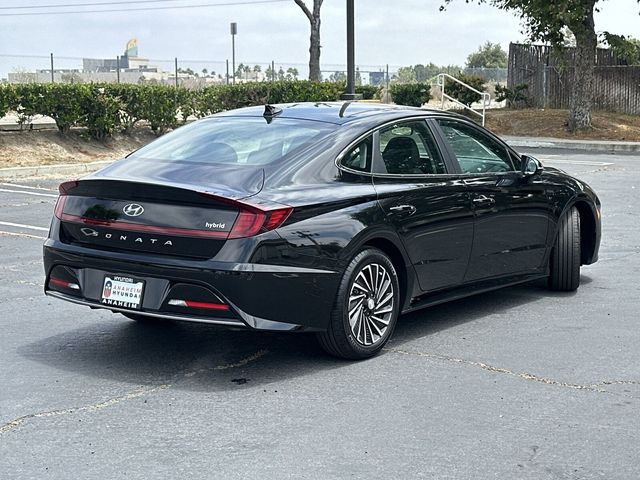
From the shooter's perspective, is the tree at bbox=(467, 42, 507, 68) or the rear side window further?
the tree at bbox=(467, 42, 507, 68)

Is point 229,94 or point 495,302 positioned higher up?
point 229,94

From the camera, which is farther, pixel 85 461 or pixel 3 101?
pixel 3 101

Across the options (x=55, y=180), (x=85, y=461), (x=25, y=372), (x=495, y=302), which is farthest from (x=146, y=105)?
(x=85, y=461)

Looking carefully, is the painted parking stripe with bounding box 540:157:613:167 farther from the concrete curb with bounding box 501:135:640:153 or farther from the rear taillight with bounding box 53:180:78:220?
the rear taillight with bounding box 53:180:78:220

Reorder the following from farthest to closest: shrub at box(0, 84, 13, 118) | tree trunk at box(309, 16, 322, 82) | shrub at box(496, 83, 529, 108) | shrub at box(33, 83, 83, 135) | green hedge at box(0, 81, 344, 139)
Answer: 1. tree trunk at box(309, 16, 322, 82)
2. shrub at box(496, 83, 529, 108)
3. shrub at box(33, 83, 83, 135)
4. green hedge at box(0, 81, 344, 139)
5. shrub at box(0, 84, 13, 118)

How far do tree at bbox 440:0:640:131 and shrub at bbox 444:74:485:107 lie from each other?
4.44 meters

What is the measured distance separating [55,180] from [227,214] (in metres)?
13.6

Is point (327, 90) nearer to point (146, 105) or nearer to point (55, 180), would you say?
point (146, 105)

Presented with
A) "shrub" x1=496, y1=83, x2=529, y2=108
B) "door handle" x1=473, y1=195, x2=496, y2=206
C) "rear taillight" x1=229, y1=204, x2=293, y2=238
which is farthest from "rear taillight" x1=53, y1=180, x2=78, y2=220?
"shrub" x1=496, y1=83, x2=529, y2=108

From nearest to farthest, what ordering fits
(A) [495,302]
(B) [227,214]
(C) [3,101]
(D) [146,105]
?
(B) [227,214] → (A) [495,302] → (C) [3,101] → (D) [146,105]

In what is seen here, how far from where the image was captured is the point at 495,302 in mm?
8406

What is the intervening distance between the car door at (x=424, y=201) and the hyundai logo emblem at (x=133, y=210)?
153 cm

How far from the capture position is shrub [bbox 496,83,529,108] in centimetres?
3638

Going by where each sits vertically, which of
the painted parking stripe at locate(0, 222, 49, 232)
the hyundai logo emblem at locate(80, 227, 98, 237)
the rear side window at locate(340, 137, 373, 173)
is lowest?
the painted parking stripe at locate(0, 222, 49, 232)
